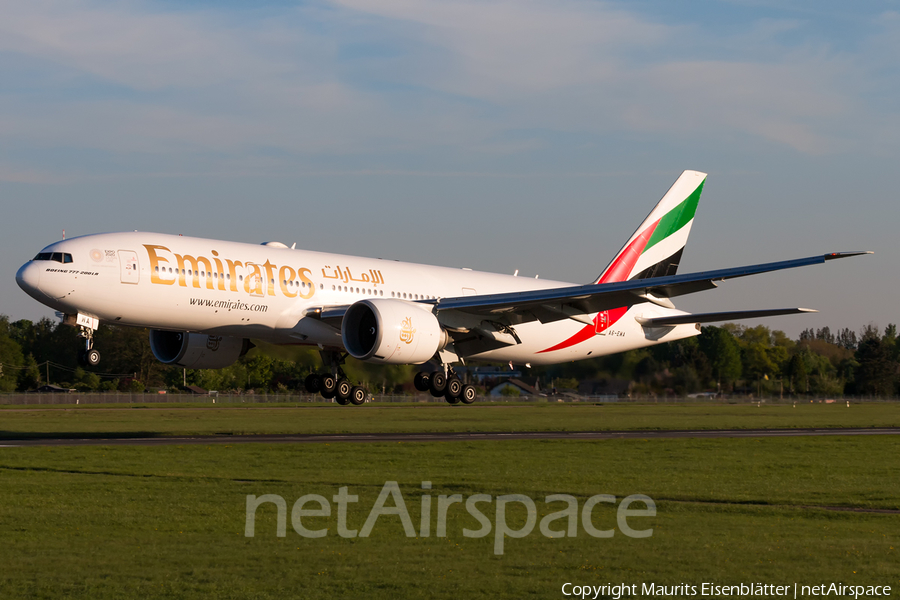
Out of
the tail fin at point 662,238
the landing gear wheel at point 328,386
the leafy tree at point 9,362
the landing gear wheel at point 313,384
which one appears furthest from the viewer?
the leafy tree at point 9,362

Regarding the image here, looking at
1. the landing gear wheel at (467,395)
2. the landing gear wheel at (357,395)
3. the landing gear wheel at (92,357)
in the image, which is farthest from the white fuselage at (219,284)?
the landing gear wheel at (357,395)

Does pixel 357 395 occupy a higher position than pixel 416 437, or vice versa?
pixel 357 395

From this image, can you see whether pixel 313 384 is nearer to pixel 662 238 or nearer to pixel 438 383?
pixel 438 383

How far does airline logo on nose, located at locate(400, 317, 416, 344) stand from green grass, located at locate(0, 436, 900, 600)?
14.9 ft

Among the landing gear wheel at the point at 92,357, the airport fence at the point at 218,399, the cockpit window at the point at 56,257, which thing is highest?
the cockpit window at the point at 56,257

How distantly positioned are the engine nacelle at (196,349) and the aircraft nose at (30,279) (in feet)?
26.2

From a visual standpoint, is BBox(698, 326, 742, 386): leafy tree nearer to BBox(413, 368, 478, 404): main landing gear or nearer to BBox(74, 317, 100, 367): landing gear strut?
BBox(413, 368, 478, 404): main landing gear

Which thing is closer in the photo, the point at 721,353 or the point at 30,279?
the point at 30,279

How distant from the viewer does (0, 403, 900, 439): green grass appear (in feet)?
196

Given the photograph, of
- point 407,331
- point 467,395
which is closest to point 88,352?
point 407,331

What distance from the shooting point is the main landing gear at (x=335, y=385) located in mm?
37594

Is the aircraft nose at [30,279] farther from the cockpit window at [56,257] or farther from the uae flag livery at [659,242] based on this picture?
the uae flag livery at [659,242]

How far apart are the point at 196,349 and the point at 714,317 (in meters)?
19.5

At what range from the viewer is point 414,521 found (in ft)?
83.8
